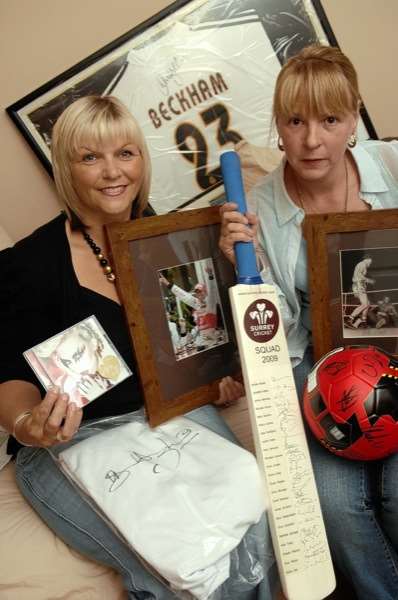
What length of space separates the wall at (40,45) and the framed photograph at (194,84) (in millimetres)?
60

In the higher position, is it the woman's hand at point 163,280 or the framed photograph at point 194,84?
the framed photograph at point 194,84

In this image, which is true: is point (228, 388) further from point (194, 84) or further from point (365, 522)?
point (194, 84)

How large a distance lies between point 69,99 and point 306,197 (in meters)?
0.95

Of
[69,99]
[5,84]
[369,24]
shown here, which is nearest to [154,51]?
[69,99]

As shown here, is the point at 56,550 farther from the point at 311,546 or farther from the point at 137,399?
the point at 311,546

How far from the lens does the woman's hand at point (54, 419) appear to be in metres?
0.94

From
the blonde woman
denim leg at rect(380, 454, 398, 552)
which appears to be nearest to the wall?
the blonde woman

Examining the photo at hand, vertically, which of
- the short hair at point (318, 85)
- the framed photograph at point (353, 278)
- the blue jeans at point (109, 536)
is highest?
the short hair at point (318, 85)

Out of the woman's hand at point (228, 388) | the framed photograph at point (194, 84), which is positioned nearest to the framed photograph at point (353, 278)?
the woman's hand at point (228, 388)

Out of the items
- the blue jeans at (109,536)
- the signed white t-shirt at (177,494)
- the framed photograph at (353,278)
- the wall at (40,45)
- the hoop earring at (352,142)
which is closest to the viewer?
the signed white t-shirt at (177,494)

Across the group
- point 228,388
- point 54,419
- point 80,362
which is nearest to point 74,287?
point 80,362

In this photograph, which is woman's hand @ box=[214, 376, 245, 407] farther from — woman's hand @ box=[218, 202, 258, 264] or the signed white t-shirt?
woman's hand @ box=[218, 202, 258, 264]

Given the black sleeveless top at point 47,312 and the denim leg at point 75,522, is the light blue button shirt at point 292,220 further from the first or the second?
the denim leg at point 75,522

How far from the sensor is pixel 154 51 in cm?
176
